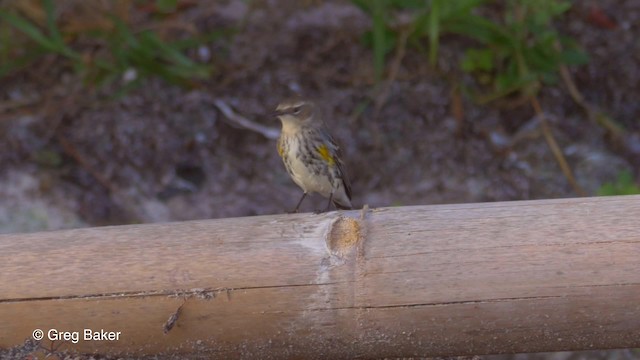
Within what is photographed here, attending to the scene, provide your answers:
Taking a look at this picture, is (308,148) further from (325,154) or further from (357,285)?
(357,285)

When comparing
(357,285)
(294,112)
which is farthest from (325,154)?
(357,285)

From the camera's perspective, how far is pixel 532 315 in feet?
8.77

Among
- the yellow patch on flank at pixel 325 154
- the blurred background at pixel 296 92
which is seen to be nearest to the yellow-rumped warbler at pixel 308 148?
the yellow patch on flank at pixel 325 154

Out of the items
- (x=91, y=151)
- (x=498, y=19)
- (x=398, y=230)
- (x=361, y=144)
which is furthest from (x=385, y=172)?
(x=398, y=230)

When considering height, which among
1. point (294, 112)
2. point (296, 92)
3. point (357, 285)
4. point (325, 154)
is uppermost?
point (296, 92)

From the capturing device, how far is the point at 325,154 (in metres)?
4.18

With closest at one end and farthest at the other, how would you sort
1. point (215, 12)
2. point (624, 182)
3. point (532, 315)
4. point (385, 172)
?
point (532, 315) → point (624, 182) → point (385, 172) → point (215, 12)

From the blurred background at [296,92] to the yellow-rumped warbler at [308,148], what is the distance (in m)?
1.04

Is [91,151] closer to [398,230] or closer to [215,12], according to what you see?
[215,12]

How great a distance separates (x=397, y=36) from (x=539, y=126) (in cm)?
95

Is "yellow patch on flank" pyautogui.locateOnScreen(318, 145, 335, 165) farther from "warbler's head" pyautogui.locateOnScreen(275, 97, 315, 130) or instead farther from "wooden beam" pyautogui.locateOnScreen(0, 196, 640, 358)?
"wooden beam" pyautogui.locateOnScreen(0, 196, 640, 358)

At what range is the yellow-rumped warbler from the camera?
4.14 meters

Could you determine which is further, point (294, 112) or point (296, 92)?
point (296, 92)

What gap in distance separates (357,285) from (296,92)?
10.2 ft
